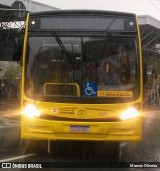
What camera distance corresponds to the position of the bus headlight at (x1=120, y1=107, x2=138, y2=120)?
9.45 meters

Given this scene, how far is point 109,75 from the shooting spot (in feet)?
31.4

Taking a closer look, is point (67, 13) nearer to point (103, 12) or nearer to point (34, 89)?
point (103, 12)

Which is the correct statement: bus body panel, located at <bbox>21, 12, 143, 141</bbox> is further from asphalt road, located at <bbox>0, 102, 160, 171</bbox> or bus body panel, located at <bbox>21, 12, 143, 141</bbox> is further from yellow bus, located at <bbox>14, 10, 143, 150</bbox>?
asphalt road, located at <bbox>0, 102, 160, 171</bbox>

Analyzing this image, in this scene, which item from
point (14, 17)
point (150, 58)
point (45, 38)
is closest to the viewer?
point (45, 38)

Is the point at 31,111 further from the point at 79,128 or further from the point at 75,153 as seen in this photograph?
the point at 75,153

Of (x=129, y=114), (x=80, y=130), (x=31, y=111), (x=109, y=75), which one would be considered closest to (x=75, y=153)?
(x=80, y=130)

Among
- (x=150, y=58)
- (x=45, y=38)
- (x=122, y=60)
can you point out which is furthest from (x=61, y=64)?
(x=150, y=58)

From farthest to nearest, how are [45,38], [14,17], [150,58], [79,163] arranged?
[150,58] → [14,17] → [45,38] → [79,163]

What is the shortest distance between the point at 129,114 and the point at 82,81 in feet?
3.89

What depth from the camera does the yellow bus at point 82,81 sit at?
30.8 ft

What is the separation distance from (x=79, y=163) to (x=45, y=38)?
8.95ft

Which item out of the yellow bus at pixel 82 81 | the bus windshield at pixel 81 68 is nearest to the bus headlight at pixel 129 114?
the yellow bus at pixel 82 81

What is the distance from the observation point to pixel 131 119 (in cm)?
951

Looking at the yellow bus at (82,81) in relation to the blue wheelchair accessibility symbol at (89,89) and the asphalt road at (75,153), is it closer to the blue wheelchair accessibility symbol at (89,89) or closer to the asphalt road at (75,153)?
the blue wheelchair accessibility symbol at (89,89)
